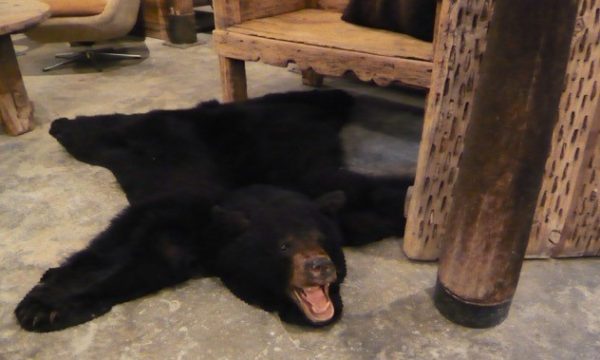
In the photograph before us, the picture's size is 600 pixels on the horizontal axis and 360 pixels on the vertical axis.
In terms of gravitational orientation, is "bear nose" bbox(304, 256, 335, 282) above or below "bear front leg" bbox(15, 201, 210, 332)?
above

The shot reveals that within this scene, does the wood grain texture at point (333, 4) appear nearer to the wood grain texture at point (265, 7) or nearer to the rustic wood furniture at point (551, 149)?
the wood grain texture at point (265, 7)

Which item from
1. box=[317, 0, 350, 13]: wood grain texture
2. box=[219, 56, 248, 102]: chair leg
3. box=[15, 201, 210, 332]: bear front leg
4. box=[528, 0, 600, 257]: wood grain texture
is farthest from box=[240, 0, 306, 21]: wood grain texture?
box=[528, 0, 600, 257]: wood grain texture

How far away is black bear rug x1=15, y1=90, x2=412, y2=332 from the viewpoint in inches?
58.4

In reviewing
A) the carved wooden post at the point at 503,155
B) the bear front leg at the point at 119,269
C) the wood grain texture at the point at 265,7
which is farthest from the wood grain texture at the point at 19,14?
the carved wooden post at the point at 503,155

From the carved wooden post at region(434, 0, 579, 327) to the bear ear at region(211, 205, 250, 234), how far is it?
0.59 metres

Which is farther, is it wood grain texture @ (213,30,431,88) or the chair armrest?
the chair armrest

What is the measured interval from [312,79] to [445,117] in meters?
1.99

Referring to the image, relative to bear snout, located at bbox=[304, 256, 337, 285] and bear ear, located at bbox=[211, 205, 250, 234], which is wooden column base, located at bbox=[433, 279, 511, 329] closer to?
bear snout, located at bbox=[304, 256, 337, 285]

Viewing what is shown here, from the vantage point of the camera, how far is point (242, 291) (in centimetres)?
156

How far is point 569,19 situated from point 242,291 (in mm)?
1095

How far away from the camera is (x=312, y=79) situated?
11.4ft

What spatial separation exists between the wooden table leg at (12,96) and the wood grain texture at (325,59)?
101cm

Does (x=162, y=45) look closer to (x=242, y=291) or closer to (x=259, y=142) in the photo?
(x=259, y=142)

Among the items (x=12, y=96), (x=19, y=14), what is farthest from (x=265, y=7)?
(x=12, y=96)
